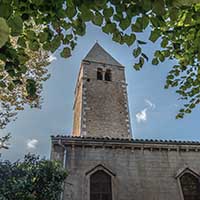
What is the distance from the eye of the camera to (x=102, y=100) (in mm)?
19828

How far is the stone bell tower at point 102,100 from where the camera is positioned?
17.8 metres

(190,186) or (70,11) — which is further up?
(190,186)

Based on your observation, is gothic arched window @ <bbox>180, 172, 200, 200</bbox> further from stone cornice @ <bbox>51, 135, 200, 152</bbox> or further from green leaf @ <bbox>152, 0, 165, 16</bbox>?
green leaf @ <bbox>152, 0, 165, 16</bbox>

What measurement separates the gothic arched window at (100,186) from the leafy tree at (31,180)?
5.12 feet

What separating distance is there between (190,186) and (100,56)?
683 inches

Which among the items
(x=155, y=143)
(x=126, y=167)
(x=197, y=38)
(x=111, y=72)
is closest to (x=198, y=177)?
(x=155, y=143)

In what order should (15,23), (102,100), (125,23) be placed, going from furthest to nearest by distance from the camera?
(102,100) → (125,23) → (15,23)

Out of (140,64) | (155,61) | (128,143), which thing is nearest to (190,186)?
(128,143)

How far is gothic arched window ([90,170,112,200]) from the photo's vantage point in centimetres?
1016

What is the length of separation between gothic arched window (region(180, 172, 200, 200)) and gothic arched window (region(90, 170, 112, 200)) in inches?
138

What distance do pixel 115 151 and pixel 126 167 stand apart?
35.3 inches

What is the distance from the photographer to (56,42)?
2660mm

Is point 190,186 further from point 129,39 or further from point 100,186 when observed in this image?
point 129,39

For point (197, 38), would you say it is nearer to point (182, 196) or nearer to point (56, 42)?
point (56, 42)
